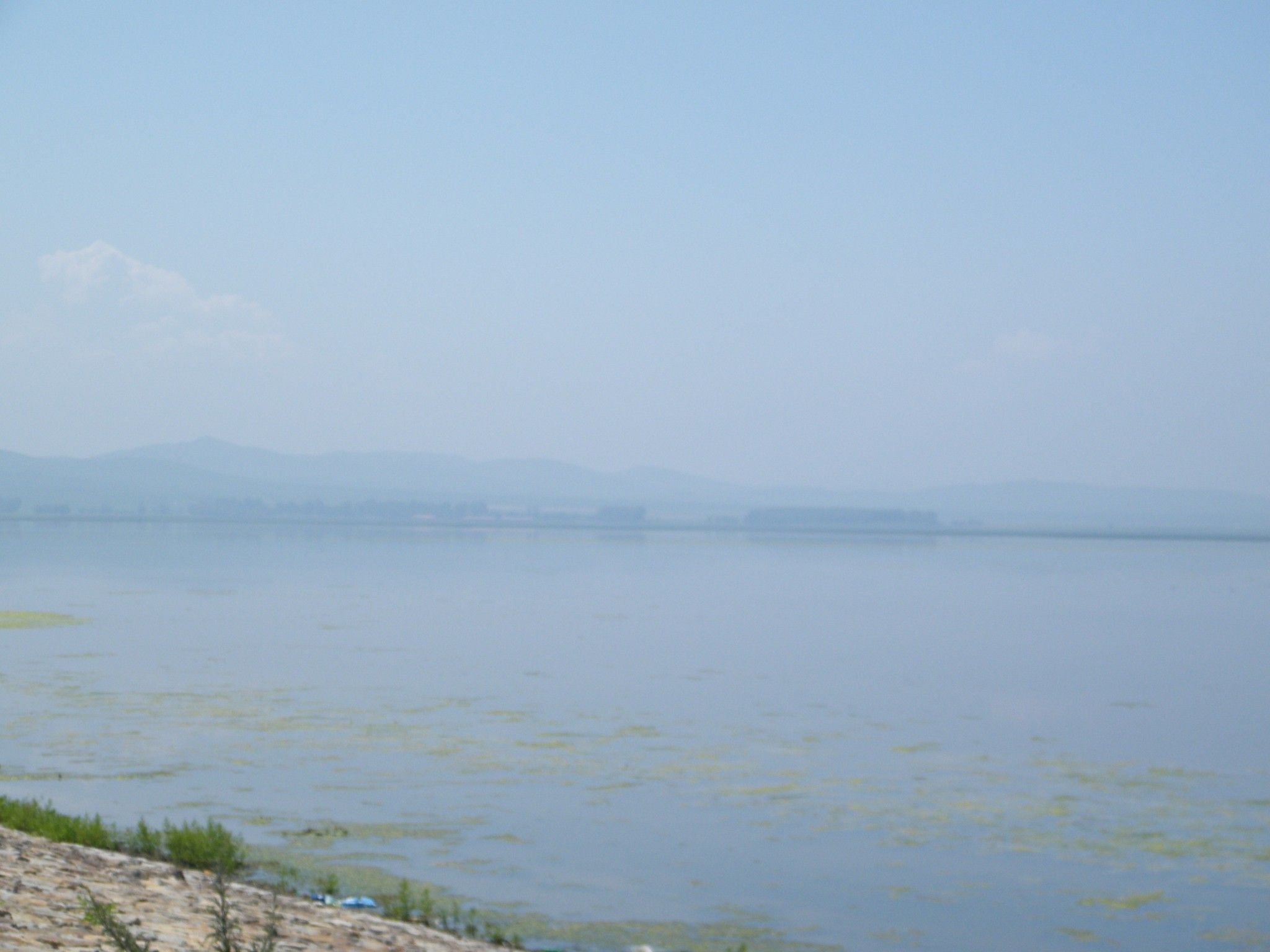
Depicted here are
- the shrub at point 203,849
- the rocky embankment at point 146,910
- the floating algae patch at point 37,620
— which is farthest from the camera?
the floating algae patch at point 37,620

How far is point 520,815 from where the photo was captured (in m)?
14.8

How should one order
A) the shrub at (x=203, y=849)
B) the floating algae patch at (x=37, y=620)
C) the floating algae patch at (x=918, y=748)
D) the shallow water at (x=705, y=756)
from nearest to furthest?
the shrub at (x=203, y=849), the shallow water at (x=705, y=756), the floating algae patch at (x=918, y=748), the floating algae patch at (x=37, y=620)

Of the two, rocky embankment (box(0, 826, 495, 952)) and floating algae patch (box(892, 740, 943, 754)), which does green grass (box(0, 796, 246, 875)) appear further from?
floating algae patch (box(892, 740, 943, 754))

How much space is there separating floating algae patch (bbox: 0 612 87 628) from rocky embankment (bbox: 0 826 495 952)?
920 inches

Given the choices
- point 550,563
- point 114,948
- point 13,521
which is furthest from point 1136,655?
point 13,521

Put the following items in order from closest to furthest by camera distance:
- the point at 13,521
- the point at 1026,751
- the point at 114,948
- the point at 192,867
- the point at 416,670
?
the point at 114,948
the point at 192,867
the point at 1026,751
the point at 416,670
the point at 13,521

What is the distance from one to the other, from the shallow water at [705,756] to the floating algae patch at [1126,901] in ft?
0.13

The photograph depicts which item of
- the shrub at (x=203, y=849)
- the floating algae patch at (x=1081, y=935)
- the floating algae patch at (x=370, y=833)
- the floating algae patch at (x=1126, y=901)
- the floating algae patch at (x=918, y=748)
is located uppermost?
the shrub at (x=203, y=849)

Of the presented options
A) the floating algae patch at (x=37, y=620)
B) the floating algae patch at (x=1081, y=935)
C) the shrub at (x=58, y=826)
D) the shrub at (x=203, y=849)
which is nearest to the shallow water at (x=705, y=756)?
the floating algae patch at (x=1081, y=935)

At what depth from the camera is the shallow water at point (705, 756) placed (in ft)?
40.2

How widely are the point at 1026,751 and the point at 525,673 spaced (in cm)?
1039

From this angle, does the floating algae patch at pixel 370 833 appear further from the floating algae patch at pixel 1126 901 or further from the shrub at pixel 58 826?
the floating algae patch at pixel 1126 901

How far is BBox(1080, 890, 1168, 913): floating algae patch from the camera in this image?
12125 mm

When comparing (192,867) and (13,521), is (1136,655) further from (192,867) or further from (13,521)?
(13,521)
